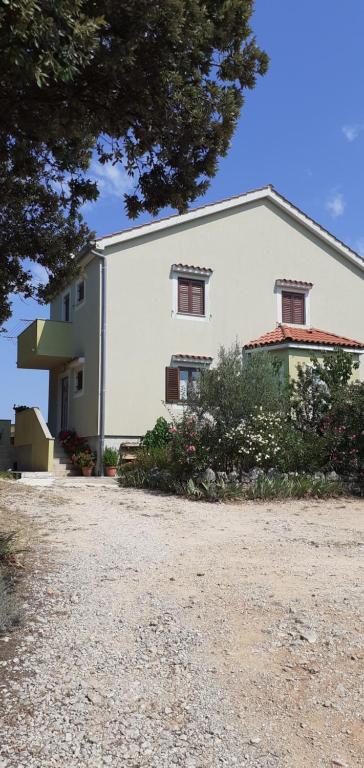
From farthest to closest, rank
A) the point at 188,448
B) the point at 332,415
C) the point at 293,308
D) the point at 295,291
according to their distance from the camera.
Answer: the point at 295,291
the point at 293,308
the point at 332,415
the point at 188,448

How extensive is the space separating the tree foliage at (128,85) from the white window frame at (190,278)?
36.1ft

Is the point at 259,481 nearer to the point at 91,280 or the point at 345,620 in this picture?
the point at 345,620

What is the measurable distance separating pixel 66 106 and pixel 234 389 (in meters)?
8.09

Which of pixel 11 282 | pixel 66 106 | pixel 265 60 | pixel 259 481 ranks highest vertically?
pixel 265 60

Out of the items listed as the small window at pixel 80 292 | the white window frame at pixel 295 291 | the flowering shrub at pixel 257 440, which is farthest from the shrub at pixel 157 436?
the white window frame at pixel 295 291

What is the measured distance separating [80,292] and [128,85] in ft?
48.9

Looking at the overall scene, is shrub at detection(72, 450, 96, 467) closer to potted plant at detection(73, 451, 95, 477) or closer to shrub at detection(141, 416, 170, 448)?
potted plant at detection(73, 451, 95, 477)

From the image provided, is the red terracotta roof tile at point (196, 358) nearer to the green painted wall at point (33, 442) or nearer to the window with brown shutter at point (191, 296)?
the window with brown shutter at point (191, 296)

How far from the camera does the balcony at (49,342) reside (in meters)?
20.8

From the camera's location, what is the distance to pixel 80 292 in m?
21.1

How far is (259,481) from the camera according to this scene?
12.7 m

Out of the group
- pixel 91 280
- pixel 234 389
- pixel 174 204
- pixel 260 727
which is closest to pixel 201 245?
pixel 91 280

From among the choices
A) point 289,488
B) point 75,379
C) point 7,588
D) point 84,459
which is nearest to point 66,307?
point 75,379

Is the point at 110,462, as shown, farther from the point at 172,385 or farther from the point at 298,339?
the point at 298,339
